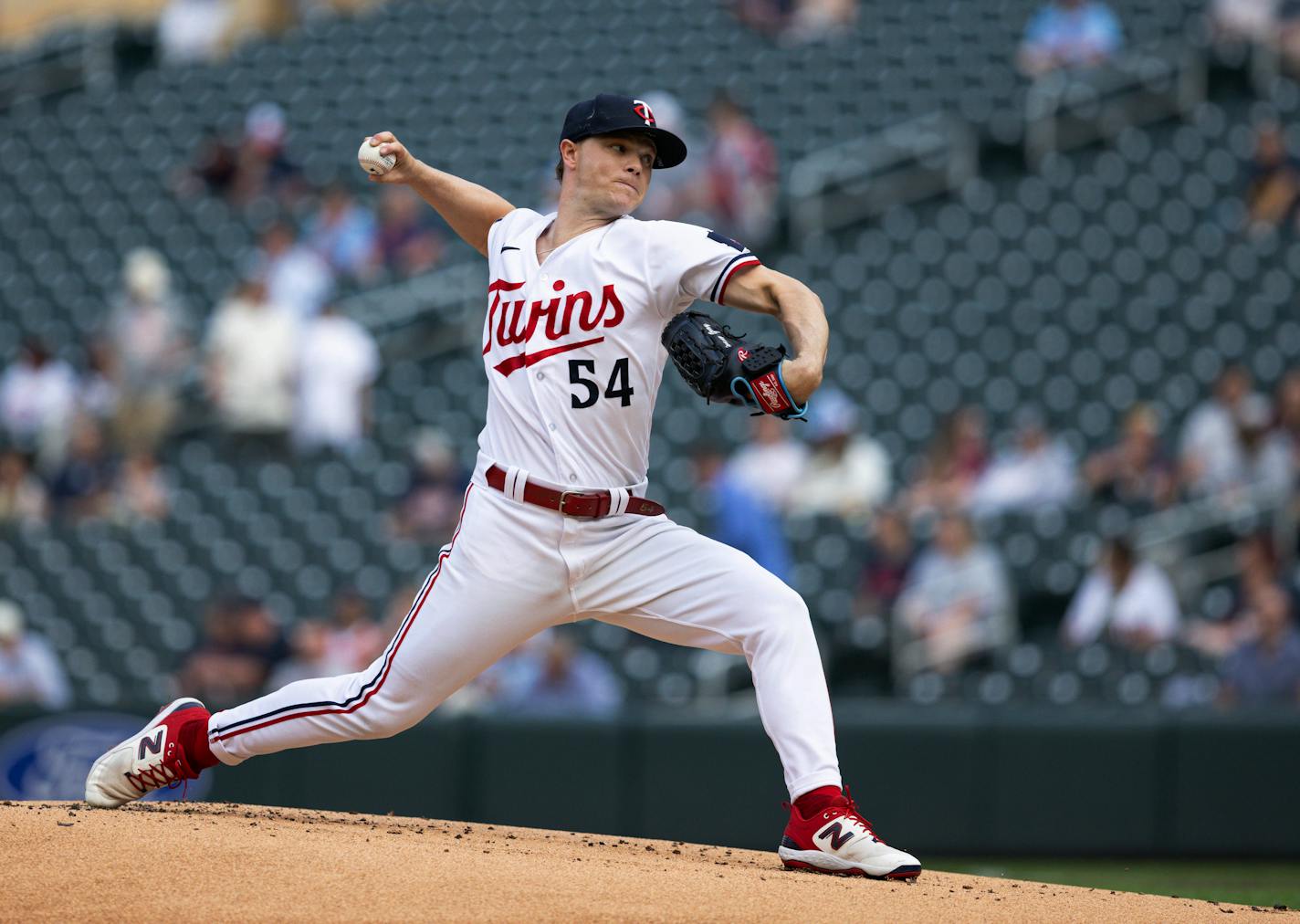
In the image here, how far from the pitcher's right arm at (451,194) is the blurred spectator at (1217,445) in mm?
5570

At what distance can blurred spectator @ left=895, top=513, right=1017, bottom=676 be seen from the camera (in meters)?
8.44

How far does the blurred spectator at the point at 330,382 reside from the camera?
385 inches

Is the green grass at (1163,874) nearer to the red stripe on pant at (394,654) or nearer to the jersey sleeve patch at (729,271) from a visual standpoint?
the red stripe on pant at (394,654)

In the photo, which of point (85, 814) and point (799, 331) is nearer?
point (799, 331)

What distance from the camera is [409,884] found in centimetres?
367

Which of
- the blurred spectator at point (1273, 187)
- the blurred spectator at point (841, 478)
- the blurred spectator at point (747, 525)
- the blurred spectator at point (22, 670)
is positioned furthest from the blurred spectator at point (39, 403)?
the blurred spectator at point (1273, 187)

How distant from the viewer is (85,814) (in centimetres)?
426

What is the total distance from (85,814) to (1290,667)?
5.42m

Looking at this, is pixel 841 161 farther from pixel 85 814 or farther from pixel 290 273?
pixel 85 814

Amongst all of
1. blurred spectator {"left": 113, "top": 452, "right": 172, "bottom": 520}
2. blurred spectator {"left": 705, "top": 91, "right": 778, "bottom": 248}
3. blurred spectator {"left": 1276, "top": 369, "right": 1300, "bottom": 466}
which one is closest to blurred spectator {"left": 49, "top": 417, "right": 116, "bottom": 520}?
blurred spectator {"left": 113, "top": 452, "right": 172, "bottom": 520}

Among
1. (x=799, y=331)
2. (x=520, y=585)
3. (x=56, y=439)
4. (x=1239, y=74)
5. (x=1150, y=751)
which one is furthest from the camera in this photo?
(x=1239, y=74)

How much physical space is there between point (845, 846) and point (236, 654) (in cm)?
490

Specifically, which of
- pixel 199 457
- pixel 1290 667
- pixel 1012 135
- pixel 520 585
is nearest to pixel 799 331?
pixel 520 585

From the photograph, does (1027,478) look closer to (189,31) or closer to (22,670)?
(22,670)
